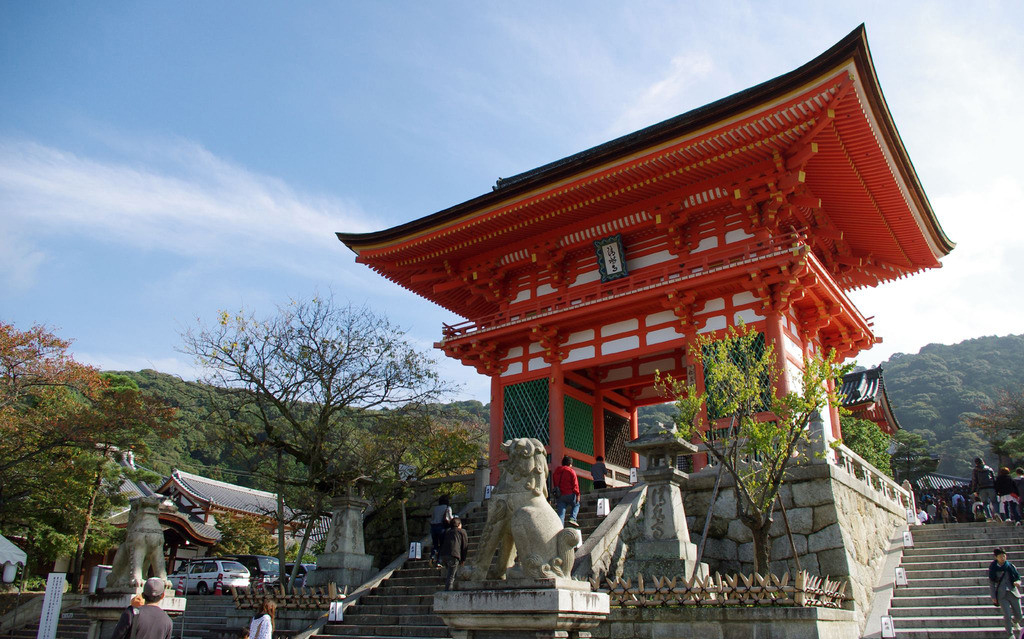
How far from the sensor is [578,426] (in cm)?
1683

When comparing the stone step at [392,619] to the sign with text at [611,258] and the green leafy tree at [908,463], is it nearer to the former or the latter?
the sign with text at [611,258]

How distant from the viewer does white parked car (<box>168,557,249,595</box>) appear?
69.2ft

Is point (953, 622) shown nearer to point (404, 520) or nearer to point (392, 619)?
point (392, 619)

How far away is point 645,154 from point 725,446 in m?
6.84

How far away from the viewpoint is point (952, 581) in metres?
10.5

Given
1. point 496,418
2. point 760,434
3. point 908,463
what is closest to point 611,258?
point 496,418

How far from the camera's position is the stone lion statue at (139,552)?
33.1ft

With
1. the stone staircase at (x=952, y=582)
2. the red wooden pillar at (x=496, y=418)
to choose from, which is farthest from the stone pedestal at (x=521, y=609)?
the red wooden pillar at (x=496, y=418)

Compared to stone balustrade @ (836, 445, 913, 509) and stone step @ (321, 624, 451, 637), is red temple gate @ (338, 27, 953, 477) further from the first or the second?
stone step @ (321, 624, 451, 637)

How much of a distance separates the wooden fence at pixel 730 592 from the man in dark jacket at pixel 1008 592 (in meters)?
1.93

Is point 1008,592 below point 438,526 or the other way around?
below

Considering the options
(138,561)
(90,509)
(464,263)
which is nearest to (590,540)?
(138,561)

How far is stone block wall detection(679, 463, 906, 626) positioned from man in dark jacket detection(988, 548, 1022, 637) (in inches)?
67.0

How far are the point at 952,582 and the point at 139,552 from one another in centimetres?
1231
